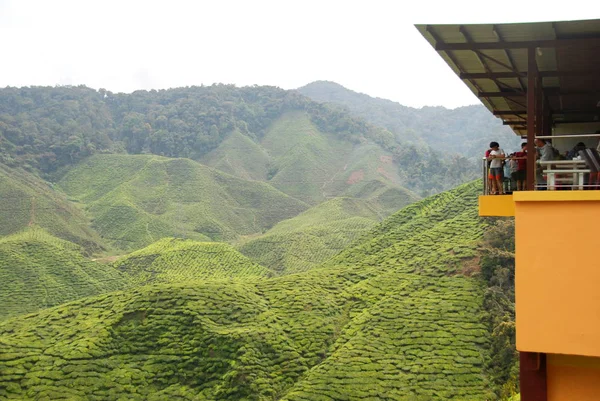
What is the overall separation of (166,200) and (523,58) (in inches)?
2086

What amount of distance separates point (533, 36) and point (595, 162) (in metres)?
1.33

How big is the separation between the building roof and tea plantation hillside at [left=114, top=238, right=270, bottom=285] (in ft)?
91.3

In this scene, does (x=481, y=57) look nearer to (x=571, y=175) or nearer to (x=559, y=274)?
(x=571, y=175)

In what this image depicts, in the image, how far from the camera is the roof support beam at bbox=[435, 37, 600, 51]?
22.1 feet

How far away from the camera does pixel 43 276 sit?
3547 cm

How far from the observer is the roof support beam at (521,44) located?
6.74 meters

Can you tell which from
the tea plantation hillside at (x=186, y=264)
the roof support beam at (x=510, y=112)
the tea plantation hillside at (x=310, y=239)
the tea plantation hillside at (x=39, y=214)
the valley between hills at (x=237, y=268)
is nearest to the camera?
the roof support beam at (x=510, y=112)

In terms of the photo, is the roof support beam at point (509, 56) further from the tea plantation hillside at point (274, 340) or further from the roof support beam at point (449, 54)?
the tea plantation hillside at point (274, 340)

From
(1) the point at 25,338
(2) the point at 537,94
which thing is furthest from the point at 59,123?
(2) the point at 537,94

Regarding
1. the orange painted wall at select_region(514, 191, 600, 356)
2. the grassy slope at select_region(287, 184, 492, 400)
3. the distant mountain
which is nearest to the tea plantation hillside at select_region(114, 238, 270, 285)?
the grassy slope at select_region(287, 184, 492, 400)

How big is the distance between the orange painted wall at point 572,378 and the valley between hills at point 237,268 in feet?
35.2

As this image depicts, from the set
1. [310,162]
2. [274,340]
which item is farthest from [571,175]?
[310,162]

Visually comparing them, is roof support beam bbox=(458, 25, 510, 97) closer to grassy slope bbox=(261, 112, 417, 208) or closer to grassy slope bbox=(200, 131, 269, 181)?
grassy slope bbox=(261, 112, 417, 208)

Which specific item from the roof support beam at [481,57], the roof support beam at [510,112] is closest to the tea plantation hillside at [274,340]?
the roof support beam at [510,112]
